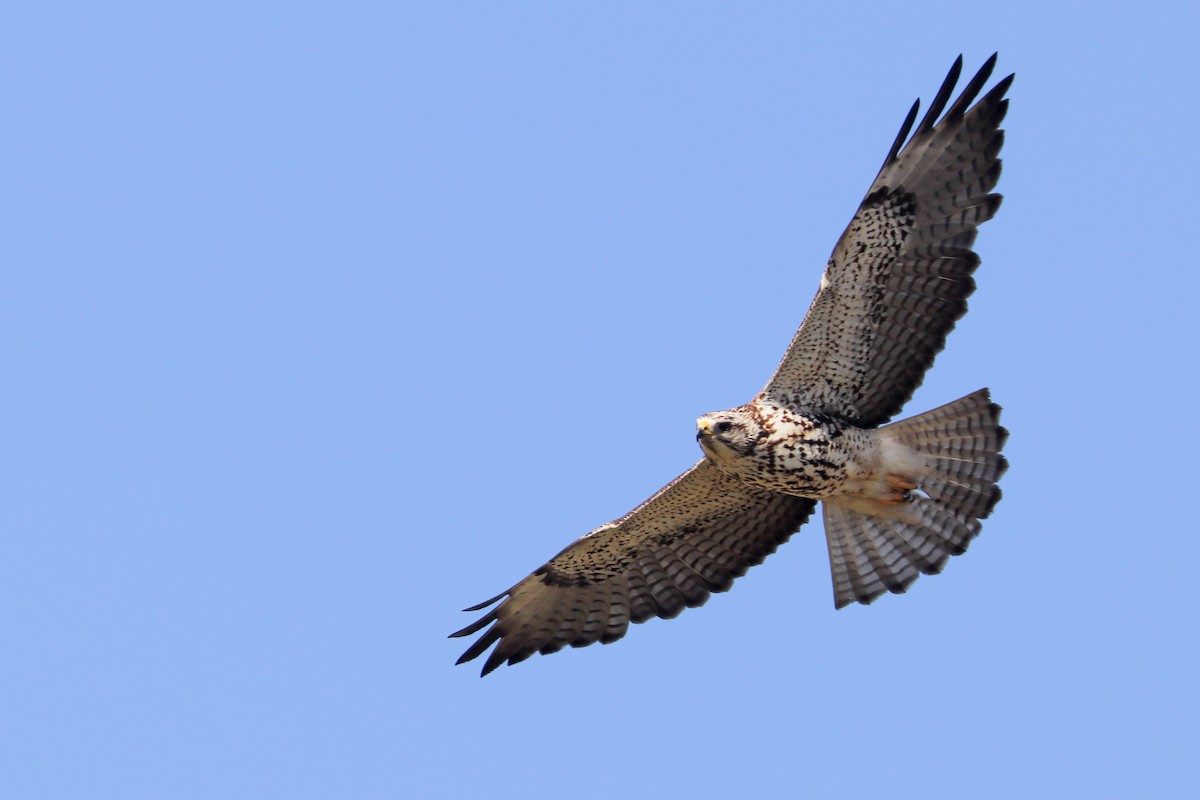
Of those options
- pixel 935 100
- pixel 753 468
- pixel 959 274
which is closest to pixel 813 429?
pixel 753 468

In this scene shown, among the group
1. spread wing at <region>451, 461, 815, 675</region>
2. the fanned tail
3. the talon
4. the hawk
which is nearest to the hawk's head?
the hawk

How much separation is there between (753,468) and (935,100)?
270 centimetres

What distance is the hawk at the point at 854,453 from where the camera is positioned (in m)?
13.7

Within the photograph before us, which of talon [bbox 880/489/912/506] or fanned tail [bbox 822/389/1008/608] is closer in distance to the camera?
fanned tail [bbox 822/389/1008/608]

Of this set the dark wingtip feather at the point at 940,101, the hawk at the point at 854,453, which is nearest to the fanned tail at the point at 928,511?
the hawk at the point at 854,453

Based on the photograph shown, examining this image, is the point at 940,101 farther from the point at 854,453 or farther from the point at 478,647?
the point at 478,647

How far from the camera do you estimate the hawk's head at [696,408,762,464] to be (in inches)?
535

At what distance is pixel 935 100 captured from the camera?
45.0 ft

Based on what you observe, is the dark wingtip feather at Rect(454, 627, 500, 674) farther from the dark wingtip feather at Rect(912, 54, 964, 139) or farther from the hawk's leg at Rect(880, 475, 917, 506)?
the dark wingtip feather at Rect(912, 54, 964, 139)

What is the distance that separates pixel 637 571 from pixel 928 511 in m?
2.11

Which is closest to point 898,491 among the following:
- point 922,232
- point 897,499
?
point 897,499

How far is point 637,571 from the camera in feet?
48.8

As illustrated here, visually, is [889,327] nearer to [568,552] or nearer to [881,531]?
Result: [881,531]

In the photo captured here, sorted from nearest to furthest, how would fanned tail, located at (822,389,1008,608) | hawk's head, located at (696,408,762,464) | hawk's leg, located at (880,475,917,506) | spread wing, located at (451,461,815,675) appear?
1. hawk's head, located at (696,408,762,464)
2. fanned tail, located at (822,389,1008,608)
3. hawk's leg, located at (880,475,917,506)
4. spread wing, located at (451,461,815,675)
